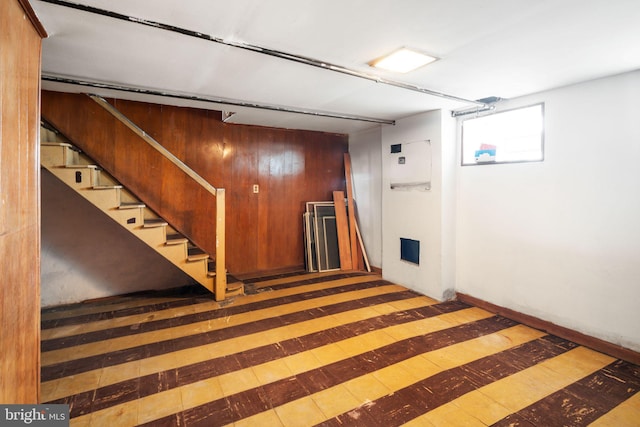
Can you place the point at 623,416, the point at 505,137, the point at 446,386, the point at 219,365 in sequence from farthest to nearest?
the point at 505,137, the point at 219,365, the point at 446,386, the point at 623,416

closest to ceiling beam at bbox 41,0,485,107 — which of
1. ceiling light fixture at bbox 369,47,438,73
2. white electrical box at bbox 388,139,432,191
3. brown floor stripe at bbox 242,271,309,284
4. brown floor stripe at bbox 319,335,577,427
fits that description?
ceiling light fixture at bbox 369,47,438,73

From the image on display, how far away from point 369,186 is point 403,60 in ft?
10.6

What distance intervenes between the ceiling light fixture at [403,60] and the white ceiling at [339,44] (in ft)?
0.24

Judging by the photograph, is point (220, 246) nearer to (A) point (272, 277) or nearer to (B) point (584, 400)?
(A) point (272, 277)

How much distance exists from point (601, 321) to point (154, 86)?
5081 millimetres

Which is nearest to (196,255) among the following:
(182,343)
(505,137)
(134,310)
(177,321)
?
(177,321)

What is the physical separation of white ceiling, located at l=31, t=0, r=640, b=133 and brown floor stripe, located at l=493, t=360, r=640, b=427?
2.58 meters

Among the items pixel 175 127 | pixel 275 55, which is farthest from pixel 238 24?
pixel 175 127

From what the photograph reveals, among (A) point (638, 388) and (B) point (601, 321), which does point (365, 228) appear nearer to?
(B) point (601, 321)

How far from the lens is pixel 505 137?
12.2 feet

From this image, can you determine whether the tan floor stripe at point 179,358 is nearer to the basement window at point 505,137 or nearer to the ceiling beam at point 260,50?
the basement window at point 505,137

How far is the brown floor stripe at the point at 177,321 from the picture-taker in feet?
9.88

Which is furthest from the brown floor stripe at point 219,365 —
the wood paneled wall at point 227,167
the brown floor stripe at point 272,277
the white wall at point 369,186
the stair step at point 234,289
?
the wood paneled wall at point 227,167

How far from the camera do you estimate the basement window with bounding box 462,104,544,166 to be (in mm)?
3400
